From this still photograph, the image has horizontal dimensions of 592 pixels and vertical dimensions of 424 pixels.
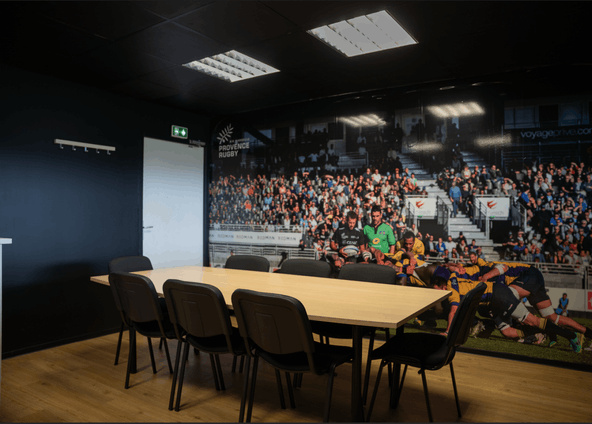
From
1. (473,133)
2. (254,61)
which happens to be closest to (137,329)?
(254,61)

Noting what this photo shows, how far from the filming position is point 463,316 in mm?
2330

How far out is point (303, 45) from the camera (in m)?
3.51

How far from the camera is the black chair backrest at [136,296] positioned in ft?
9.44

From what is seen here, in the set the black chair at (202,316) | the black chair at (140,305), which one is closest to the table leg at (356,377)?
the black chair at (202,316)

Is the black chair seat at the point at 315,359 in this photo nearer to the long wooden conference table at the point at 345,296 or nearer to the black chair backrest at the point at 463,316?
the long wooden conference table at the point at 345,296

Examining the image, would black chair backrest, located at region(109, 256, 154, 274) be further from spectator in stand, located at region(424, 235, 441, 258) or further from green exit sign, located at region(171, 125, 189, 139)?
spectator in stand, located at region(424, 235, 441, 258)

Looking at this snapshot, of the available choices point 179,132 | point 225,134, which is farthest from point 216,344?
point 225,134

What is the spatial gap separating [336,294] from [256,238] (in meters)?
2.98

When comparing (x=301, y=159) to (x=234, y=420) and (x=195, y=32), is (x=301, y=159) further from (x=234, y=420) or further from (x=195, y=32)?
(x=234, y=420)

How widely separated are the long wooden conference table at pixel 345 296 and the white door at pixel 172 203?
1384 millimetres

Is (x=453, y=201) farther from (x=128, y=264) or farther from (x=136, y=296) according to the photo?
(x=128, y=264)

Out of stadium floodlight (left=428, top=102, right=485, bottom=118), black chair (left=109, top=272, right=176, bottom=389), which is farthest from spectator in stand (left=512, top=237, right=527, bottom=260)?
black chair (left=109, top=272, right=176, bottom=389)

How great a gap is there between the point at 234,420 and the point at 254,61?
3.17 m

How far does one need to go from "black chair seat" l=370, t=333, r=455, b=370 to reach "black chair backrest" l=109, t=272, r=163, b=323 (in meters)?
1.56
